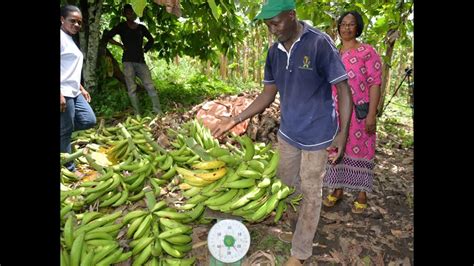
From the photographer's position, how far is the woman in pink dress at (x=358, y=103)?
2602 millimetres

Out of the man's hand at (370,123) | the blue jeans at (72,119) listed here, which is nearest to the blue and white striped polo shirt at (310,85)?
the man's hand at (370,123)

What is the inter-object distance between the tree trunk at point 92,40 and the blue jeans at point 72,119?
6.09ft

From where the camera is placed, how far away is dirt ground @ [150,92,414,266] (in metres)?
2.32

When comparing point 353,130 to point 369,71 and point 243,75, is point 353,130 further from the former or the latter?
point 243,75

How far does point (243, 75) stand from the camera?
9727 mm

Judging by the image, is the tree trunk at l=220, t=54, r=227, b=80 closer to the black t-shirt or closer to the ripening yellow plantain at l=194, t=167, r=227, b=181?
the black t-shirt

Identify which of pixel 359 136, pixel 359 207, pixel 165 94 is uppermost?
pixel 165 94

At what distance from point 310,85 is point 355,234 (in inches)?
47.2

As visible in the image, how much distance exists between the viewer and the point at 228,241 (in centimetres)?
175

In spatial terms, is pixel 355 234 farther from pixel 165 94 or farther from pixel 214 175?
pixel 165 94

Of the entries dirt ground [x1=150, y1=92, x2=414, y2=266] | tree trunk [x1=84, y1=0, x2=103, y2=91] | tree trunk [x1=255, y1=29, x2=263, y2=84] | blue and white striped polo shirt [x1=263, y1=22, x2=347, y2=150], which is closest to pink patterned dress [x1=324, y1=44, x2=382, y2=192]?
dirt ground [x1=150, y1=92, x2=414, y2=266]

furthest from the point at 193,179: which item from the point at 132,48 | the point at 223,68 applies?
the point at 223,68

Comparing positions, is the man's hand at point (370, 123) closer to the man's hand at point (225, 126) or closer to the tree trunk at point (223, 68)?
the man's hand at point (225, 126)
